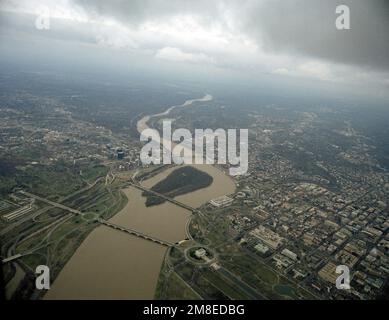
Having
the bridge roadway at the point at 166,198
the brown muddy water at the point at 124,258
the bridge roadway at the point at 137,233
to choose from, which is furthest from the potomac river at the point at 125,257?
the bridge roadway at the point at 166,198

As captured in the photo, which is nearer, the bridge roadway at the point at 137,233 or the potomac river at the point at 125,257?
the potomac river at the point at 125,257

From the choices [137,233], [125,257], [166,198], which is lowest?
[125,257]

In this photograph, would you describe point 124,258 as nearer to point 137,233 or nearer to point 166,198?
point 137,233

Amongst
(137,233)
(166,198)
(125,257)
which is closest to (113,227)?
(137,233)

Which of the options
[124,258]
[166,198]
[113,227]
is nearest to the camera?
[124,258]

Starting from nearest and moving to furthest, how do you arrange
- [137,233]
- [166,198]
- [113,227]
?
[137,233] → [113,227] → [166,198]

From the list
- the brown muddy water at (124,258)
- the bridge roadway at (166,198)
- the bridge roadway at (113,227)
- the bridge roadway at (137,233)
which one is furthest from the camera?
the bridge roadway at (166,198)

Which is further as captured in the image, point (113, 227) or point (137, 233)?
point (113, 227)

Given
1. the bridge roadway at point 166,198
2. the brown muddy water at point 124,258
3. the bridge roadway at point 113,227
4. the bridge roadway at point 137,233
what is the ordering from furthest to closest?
1. the bridge roadway at point 166,198
2. the bridge roadway at point 137,233
3. the bridge roadway at point 113,227
4. the brown muddy water at point 124,258

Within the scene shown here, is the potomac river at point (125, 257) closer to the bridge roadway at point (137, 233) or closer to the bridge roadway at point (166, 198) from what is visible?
the bridge roadway at point (137, 233)

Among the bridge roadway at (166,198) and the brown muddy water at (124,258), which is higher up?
the bridge roadway at (166,198)

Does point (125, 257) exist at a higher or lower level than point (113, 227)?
lower

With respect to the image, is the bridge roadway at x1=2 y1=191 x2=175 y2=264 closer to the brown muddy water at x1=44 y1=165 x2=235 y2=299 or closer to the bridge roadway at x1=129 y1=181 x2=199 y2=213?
the brown muddy water at x1=44 y1=165 x2=235 y2=299
